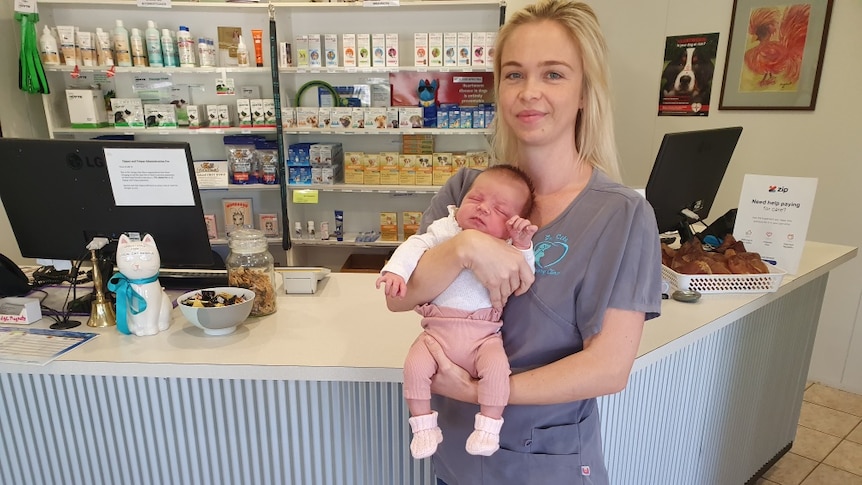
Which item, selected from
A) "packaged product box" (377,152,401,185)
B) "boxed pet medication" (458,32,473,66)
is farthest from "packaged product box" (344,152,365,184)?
"boxed pet medication" (458,32,473,66)

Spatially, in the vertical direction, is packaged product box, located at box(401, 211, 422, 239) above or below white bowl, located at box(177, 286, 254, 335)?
below

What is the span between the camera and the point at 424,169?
3854 mm

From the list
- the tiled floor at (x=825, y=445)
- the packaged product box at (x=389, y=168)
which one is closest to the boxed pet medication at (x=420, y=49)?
the packaged product box at (x=389, y=168)

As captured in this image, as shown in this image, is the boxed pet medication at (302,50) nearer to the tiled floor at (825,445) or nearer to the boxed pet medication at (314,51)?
the boxed pet medication at (314,51)

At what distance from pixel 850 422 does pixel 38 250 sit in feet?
13.1

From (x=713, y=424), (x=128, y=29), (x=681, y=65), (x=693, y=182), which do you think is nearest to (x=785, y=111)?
(x=681, y=65)

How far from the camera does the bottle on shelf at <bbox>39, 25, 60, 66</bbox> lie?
3.54 metres

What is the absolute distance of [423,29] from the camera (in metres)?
3.88

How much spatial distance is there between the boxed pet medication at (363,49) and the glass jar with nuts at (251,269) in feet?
7.73

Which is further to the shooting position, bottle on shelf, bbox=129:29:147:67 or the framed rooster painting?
bottle on shelf, bbox=129:29:147:67

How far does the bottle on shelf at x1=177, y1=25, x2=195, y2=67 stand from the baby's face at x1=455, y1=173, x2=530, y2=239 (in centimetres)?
338

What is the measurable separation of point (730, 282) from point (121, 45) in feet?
13.0

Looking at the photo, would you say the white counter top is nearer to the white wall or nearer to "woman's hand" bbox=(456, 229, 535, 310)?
"woman's hand" bbox=(456, 229, 535, 310)

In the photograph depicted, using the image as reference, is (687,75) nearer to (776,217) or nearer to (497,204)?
(776,217)
